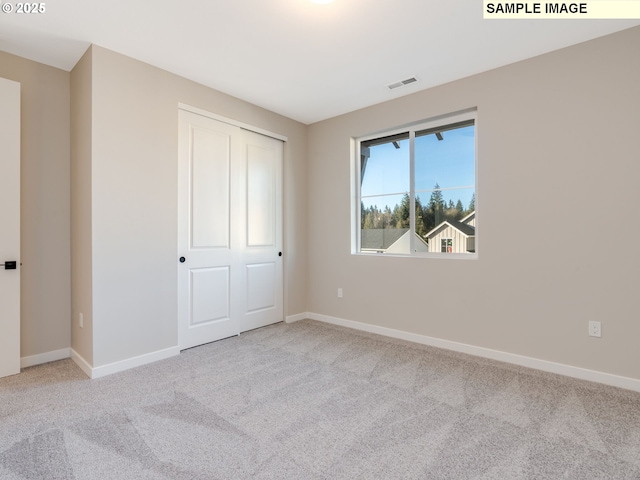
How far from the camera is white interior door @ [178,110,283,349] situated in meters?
3.24

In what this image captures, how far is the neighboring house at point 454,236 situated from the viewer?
320cm

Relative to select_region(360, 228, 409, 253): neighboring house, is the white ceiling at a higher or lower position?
higher

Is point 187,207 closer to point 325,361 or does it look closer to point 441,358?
point 325,361

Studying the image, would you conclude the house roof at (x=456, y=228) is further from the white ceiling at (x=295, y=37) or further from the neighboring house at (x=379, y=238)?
the white ceiling at (x=295, y=37)

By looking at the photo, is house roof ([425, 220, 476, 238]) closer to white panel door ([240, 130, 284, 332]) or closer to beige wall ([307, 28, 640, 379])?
beige wall ([307, 28, 640, 379])

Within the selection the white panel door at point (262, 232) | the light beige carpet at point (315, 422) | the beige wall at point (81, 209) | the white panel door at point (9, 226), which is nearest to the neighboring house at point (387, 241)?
the white panel door at point (262, 232)

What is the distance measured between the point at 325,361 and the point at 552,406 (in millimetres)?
1697

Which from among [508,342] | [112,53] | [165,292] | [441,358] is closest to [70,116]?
[112,53]

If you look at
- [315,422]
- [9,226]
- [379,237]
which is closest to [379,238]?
[379,237]

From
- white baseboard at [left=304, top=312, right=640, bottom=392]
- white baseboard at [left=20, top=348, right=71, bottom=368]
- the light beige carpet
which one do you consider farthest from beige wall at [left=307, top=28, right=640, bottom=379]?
white baseboard at [left=20, top=348, right=71, bottom=368]

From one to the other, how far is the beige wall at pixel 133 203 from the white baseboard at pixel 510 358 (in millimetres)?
2206

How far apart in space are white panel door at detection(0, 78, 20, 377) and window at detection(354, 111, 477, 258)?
3.31 m

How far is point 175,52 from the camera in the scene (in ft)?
8.91

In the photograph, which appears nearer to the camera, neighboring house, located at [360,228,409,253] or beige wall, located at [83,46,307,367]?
beige wall, located at [83,46,307,367]
